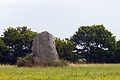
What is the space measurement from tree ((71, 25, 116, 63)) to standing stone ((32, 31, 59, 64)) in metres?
14.8

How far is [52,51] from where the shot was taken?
2319 cm

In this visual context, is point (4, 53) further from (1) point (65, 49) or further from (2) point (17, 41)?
Answer: (1) point (65, 49)

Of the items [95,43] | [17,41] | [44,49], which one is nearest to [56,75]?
[44,49]

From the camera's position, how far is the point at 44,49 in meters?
23.1

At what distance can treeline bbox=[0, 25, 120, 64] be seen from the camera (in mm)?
32719

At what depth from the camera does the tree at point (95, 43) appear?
37.4 meters

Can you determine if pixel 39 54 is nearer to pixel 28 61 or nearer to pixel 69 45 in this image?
pixel 28 61

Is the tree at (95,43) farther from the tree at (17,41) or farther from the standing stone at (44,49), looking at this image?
the standing stone at (44,49)

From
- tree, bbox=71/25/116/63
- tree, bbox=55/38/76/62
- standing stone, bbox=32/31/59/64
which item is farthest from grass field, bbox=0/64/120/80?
tree, bbox=71/25/116/63

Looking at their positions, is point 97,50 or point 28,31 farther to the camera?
point 97,50

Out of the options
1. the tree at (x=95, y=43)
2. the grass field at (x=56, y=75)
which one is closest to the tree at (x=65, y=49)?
the tree at (x=95, y=43)

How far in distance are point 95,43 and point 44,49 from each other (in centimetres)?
1662

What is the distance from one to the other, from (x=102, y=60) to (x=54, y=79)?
27.4 meters

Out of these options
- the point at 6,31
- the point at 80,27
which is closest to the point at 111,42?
the point at 80,27
